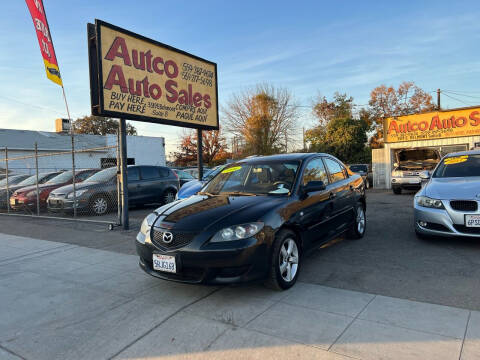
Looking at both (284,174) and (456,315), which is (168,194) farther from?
(456,315)

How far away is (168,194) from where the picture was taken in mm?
12094

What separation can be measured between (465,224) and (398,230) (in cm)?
183

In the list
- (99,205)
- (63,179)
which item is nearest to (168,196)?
(99,205)

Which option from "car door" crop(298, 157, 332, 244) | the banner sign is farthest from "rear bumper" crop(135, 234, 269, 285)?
the banner sign

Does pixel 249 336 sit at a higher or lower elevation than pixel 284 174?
lower

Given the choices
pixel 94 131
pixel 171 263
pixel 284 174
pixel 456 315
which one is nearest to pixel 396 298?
pixel 456 315

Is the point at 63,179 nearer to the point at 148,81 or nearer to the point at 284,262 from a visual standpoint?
the point at 148,81

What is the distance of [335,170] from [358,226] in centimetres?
115

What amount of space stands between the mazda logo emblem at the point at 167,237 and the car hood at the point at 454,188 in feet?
13.1

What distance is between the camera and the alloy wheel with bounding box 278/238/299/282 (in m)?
3.78

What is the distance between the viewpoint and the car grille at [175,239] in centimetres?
348

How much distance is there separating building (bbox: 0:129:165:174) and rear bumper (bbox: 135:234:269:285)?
22.5m

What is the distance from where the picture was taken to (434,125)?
1589 cm

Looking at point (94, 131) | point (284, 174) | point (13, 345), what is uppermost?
point (94, 131)
